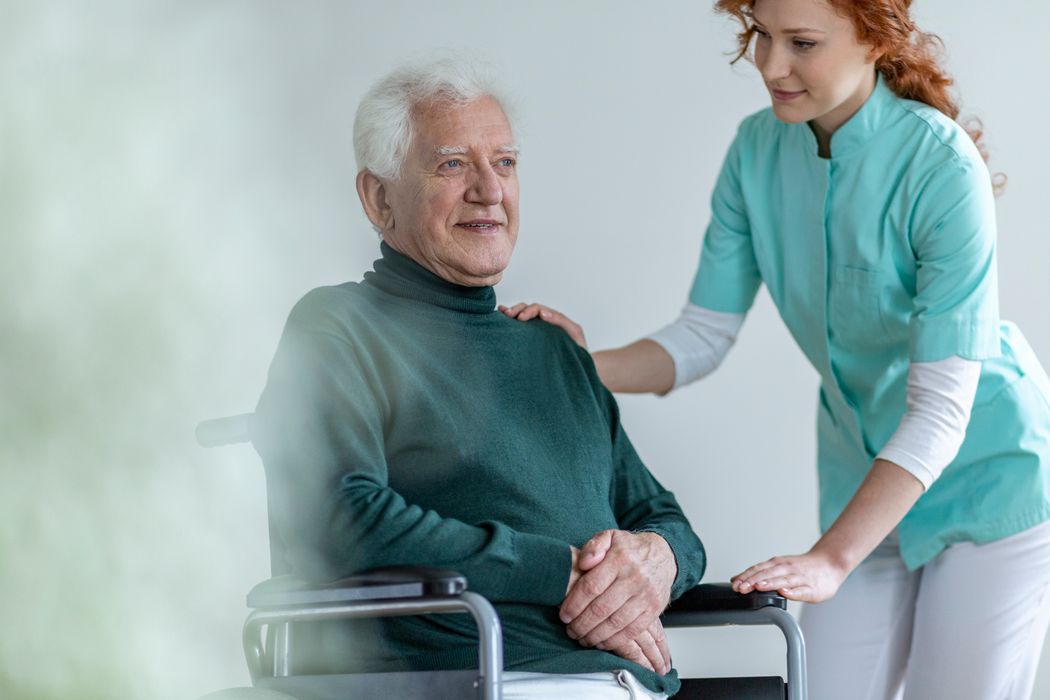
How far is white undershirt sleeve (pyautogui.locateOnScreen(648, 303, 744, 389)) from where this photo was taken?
76.0 inches

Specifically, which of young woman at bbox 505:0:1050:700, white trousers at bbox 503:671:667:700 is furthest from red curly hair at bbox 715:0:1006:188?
white trousers at bbox 503:671:667:700

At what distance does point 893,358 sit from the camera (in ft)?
5.71

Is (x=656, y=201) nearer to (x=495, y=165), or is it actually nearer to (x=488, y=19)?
(x=488, y=19)

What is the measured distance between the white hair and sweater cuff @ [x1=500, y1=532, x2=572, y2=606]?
534 mm

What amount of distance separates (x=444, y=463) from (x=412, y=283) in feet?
0.87

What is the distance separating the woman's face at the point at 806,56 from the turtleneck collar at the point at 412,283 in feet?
1.74

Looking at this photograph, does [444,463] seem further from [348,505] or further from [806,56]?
[806,56]

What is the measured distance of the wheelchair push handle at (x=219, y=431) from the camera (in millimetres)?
400

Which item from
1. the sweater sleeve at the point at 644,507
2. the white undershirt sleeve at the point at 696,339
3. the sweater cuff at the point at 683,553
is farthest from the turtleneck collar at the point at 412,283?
the white undershirt sleeve at the point at 696,339

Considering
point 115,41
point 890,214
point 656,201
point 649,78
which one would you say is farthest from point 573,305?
point 115,41

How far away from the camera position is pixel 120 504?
0.32m

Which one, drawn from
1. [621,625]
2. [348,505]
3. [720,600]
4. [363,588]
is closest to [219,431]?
[363,588]

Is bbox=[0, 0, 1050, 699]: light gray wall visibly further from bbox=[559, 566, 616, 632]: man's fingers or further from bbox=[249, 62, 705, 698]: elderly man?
bbox=[559, 566, 616, 632]: man's fingers

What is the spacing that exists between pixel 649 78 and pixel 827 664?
1440mm
